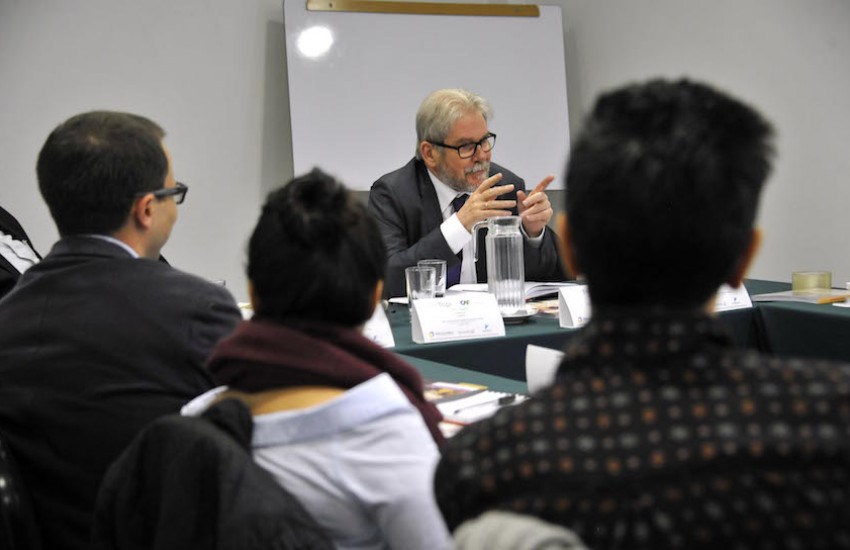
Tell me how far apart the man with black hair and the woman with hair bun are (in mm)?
287

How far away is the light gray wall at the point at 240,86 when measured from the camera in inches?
173

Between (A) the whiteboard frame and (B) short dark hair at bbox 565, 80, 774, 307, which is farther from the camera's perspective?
(A) the whiteboard frame

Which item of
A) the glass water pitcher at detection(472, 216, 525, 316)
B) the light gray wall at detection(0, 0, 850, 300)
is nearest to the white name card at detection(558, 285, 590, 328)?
the glass water pitcher at detection(472, 216, 525, 316)

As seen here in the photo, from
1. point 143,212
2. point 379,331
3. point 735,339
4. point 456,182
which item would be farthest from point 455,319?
point 456,182

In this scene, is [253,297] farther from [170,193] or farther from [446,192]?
[446,192]

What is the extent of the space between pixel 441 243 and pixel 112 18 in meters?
2.43

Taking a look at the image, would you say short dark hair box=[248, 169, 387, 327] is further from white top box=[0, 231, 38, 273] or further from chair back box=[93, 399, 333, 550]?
white top box=[0, 231, 38, 273]

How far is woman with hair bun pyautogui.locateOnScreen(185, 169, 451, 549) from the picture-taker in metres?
1.05

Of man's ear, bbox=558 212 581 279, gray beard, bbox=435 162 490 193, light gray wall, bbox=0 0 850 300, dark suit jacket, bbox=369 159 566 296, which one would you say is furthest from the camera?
light gray wall, bbox=0 0 850 300

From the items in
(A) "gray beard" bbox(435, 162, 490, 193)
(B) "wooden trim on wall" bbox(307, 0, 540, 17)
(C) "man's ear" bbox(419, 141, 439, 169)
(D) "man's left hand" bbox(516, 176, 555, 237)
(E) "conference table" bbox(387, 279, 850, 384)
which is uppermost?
(B) "wooden trim on wall" bbox(307, 0, 540, 17)

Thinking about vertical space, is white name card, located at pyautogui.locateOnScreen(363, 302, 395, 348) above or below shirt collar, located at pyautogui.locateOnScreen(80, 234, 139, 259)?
below

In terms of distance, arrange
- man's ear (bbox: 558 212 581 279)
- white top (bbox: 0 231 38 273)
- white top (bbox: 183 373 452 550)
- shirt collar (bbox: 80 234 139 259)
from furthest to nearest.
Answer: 1. white top (bbox: 0 231 38 273)
2. shirt collar (bbox: 80 234 139 259)
3. white top (bbox: 183 373 452 550)
4. man's ear (bbox: 558 212 581 279)

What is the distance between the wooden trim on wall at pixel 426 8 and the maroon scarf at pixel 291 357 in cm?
388

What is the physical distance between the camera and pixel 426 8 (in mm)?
5000
